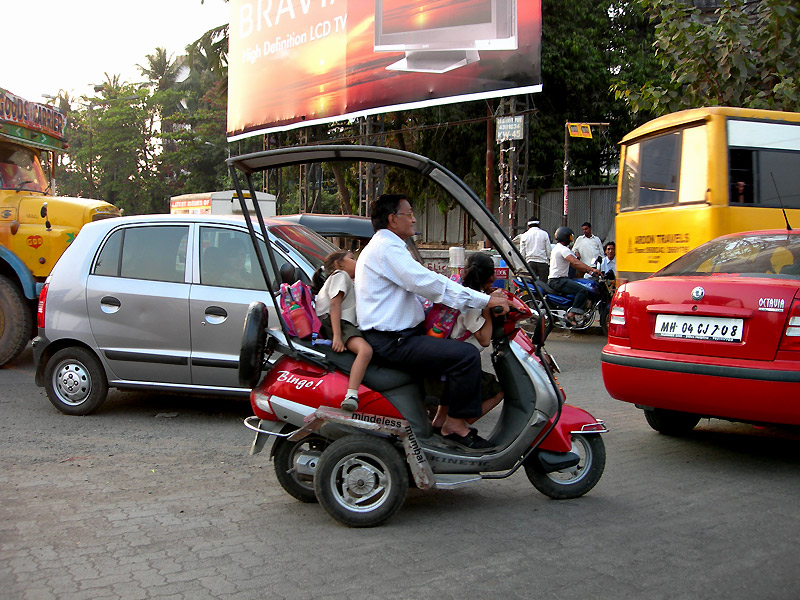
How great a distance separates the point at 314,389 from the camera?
423 centimetres

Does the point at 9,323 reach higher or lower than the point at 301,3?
lower

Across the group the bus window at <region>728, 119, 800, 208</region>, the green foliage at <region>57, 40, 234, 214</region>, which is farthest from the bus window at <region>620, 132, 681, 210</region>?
the green foliage at <region>57, 40, 234, 214</region>

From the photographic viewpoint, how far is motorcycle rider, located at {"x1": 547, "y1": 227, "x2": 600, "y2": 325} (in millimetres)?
12375

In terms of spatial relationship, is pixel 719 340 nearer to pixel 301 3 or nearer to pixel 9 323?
pixel 9 323

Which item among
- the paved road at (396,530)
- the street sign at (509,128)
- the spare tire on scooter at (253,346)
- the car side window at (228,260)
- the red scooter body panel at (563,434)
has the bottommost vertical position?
the paved road at (396,530)

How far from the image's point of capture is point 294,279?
5973mm

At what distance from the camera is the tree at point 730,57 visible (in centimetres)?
1248

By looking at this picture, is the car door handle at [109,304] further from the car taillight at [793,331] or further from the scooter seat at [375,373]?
the car taillight at [793,331]

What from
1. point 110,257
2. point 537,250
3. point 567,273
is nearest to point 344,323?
point 110,257

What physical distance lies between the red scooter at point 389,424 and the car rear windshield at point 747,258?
1713mm

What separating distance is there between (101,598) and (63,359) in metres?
3.95

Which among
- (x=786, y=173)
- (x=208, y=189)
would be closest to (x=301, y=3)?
(x=786, y=173)

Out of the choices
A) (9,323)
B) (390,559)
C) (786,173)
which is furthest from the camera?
(786,173)

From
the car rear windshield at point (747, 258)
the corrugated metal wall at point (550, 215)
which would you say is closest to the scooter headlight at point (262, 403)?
the car rear windshield at point (747, 258)
